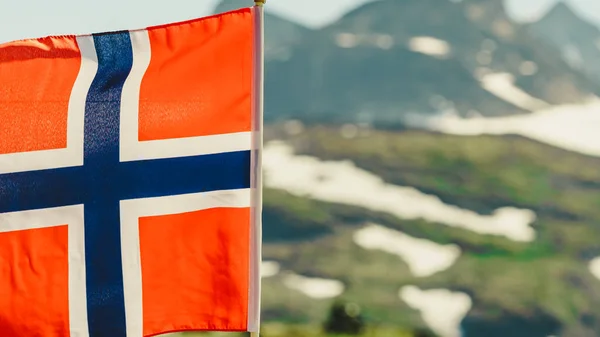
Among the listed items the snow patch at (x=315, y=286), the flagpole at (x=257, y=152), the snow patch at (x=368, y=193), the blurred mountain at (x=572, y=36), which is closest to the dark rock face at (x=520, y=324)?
the snow patch at (x=368, y=193)

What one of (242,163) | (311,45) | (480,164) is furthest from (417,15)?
(242,163)

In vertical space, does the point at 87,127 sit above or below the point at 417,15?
below

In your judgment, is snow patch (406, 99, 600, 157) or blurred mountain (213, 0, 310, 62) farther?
blurred mountain (213, 0, 310, 62)

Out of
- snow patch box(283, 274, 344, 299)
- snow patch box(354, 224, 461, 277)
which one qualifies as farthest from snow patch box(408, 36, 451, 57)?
snow patch box(283, 274, 344, 299)

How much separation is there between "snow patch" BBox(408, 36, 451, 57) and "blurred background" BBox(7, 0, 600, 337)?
38 millimetres

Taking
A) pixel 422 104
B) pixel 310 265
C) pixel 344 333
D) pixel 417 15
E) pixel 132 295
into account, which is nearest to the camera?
pixel 132 295

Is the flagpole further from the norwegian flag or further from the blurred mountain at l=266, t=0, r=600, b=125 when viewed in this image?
the blurred mountain at l=266, t=0, r=600, b=125

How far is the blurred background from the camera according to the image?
3006cm

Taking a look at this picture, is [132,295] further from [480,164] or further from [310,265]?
[480,164]

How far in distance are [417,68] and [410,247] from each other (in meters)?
5.32

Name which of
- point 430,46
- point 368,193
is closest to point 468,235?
point 368,193

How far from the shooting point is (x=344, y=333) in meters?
27.5

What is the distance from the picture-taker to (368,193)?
1270 inches

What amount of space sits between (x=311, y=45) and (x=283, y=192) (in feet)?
16.9
